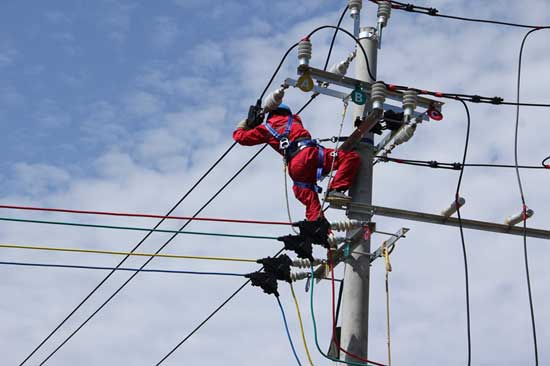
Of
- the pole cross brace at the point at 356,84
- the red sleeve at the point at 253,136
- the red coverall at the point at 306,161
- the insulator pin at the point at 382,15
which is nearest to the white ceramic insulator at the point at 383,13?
the insulator pin at the point at 382,15

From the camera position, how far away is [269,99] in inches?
380

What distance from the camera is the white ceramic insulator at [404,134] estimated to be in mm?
9242

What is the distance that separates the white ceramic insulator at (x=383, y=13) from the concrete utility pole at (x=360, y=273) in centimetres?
39

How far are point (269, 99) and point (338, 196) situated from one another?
1.20m

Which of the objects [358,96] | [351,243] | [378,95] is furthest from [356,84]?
[351,243]

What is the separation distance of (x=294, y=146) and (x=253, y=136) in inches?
25.2

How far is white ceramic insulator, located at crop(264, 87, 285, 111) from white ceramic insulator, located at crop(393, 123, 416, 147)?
115 cm

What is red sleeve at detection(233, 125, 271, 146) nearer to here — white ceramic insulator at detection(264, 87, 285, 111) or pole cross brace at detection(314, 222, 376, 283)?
white ceramic insulator at detection(264, 87, 285, 111)

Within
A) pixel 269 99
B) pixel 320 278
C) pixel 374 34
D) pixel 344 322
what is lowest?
pixel 344 322

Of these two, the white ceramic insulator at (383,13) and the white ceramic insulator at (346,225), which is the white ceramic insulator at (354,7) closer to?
the white ceramic insulator at (383,13)

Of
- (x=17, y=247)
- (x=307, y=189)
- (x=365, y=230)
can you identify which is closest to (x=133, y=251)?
(x=17, y=247)

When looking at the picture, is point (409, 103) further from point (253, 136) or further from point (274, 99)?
point (253, 136)

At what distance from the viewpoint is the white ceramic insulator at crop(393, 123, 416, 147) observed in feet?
30.3

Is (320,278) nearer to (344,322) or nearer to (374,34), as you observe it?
(344,322)
